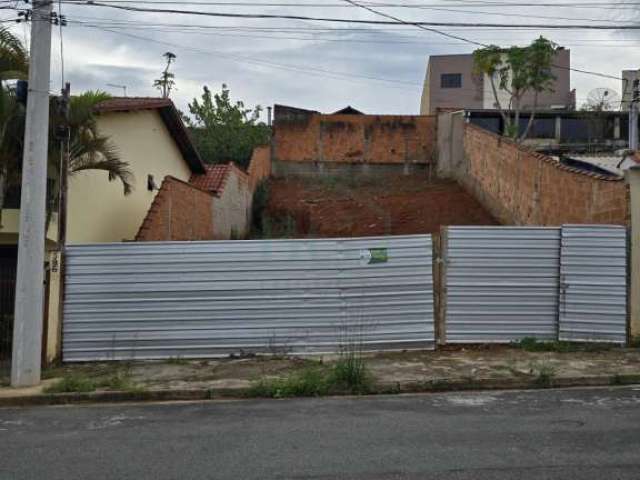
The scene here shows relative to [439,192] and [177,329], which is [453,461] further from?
[439,192]

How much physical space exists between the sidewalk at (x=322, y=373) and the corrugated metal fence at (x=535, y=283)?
403 mm

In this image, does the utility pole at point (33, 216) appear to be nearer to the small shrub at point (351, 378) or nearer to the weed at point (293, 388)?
the weed at point (293, 388)

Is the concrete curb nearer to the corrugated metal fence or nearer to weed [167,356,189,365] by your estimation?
weed [167,356,189,365]

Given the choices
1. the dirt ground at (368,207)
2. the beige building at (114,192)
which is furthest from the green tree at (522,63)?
the beige building at (114,192)

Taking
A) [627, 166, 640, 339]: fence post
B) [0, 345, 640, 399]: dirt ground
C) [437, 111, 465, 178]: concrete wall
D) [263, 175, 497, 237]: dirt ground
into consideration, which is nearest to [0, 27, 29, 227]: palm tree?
[0, 345, 640, 399]: dirt ground

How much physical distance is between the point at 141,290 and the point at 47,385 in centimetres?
233

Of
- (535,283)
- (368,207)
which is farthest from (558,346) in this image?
(368,207)

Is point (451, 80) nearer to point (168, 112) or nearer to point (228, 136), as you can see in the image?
point (228, 136)

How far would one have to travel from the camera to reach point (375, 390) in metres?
8.59

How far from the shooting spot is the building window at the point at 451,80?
2298 inches

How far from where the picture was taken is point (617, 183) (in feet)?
38.6

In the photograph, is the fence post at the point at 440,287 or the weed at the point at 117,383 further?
the fence post at the point at 440,287

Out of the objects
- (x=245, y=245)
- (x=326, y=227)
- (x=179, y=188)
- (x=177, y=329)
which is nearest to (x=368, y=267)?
(x=245, y=245)

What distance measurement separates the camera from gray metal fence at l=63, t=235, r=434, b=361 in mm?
10945
